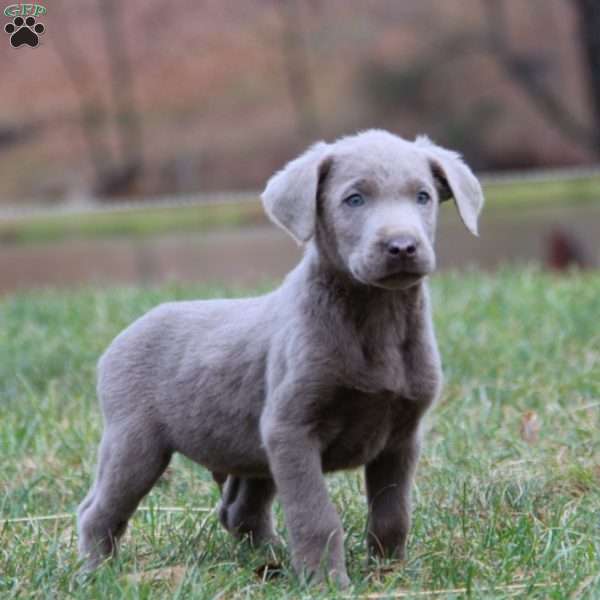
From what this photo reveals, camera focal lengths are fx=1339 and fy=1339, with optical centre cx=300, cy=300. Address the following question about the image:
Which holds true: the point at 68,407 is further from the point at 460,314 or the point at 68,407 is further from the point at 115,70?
the point at 115,70

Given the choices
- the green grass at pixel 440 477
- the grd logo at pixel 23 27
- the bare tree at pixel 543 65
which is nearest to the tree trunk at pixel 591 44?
the bare tree at pixel 543 65

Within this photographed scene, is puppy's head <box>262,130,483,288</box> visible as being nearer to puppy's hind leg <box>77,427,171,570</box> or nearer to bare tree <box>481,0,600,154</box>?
puppy's hind leg <box>77,427,171,570</box>

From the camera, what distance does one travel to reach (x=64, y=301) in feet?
24.9

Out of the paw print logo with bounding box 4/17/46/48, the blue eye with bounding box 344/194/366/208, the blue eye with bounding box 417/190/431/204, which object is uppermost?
the paw print logo with bounding box 4/17/46/48

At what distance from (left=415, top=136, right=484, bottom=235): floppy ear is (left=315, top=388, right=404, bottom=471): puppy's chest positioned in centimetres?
50

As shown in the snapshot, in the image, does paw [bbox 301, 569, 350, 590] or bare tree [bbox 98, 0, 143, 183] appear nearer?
paw [bbox 301, 569, 350, 590]

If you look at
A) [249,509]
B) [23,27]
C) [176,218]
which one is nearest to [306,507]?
[249,509]

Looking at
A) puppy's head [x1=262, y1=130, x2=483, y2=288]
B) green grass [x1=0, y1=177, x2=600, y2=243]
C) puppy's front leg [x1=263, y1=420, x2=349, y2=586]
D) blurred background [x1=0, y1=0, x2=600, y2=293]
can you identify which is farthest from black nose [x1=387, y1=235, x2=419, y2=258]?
blurred background [x1=0, y1=0, x2=600, y2=293]

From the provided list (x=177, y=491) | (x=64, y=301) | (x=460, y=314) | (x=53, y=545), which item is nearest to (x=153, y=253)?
(x=64, y=301)

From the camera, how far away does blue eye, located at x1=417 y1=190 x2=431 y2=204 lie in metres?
3.26

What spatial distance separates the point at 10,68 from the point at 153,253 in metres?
2.82

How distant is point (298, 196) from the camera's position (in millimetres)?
3293

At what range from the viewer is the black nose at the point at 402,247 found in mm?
3057

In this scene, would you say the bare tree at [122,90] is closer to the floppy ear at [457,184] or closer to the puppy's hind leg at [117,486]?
the puppy's hind leg at [117,486]
